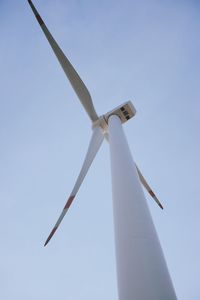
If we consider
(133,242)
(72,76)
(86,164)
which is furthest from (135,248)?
A: (72,76)

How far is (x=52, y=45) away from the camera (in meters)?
14.7

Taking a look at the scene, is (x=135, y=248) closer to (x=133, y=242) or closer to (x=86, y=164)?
(x=133, y=242)

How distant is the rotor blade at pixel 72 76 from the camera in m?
14.6

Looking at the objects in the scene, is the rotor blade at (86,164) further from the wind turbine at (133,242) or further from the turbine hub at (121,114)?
the wind turbine at (133,242)

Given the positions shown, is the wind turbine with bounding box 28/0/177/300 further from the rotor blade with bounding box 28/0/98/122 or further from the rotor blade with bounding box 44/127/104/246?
the rotor blade with bounding box 28/0/98/122

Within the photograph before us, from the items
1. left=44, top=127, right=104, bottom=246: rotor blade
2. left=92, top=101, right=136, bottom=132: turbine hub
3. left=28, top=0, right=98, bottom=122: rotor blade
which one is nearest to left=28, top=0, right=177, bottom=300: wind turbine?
left=44, top=127, right=104, bottom=246: rotor blade

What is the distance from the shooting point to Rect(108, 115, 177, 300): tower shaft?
397 centimetres

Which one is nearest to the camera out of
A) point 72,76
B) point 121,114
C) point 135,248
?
point 135,248

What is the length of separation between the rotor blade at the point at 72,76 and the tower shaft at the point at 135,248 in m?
9.39

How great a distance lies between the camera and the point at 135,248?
14.9 feet

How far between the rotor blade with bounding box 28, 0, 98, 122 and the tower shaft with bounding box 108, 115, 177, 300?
30.8 feet

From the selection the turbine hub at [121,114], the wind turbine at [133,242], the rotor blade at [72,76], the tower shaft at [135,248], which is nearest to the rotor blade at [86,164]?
the turbine hub at [121,114]

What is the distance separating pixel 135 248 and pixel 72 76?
1240 centimetres

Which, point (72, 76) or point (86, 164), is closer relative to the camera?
point (86, 164)
